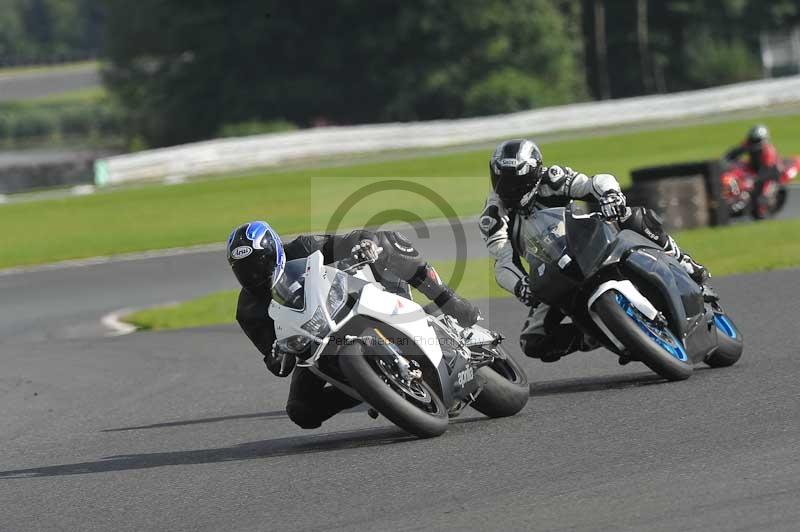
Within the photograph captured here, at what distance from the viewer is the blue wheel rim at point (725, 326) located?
7909 mm

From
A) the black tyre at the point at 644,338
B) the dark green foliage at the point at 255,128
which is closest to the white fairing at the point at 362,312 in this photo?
the black tyre at the point at 644,338

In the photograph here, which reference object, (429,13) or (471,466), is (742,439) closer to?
(471,466)

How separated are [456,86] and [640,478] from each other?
4789cm

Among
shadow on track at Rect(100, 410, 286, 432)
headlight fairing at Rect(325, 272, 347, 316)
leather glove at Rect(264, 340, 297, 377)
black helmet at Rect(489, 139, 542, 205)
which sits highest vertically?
black helmet at Rect(489, 139, 542, 205)

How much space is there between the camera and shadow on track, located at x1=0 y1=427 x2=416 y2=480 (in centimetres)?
694

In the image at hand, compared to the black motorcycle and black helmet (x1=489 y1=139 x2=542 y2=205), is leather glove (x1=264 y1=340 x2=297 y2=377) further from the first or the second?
black helmet (x1=489 y1=139 x2=542 y2=205)

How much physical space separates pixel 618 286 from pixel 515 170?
1012 millimetres

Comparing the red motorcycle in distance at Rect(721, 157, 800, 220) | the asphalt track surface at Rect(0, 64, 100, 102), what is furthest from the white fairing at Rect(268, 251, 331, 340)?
the asphalt track surface at Rect(0, 64, 100, 102)

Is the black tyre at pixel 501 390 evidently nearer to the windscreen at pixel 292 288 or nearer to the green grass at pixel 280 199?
the windscreen at pixel 292 288

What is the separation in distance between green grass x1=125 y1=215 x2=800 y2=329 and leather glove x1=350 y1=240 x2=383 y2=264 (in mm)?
7038

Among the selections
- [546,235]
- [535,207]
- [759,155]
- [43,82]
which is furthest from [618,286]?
[43,82]

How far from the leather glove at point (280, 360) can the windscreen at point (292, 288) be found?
0.75 ft

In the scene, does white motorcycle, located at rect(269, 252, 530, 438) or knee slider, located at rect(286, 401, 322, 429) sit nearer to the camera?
white motorcycle, located at rect(269, 252, 530, 438)

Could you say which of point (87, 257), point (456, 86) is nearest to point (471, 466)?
point (87, 257)
